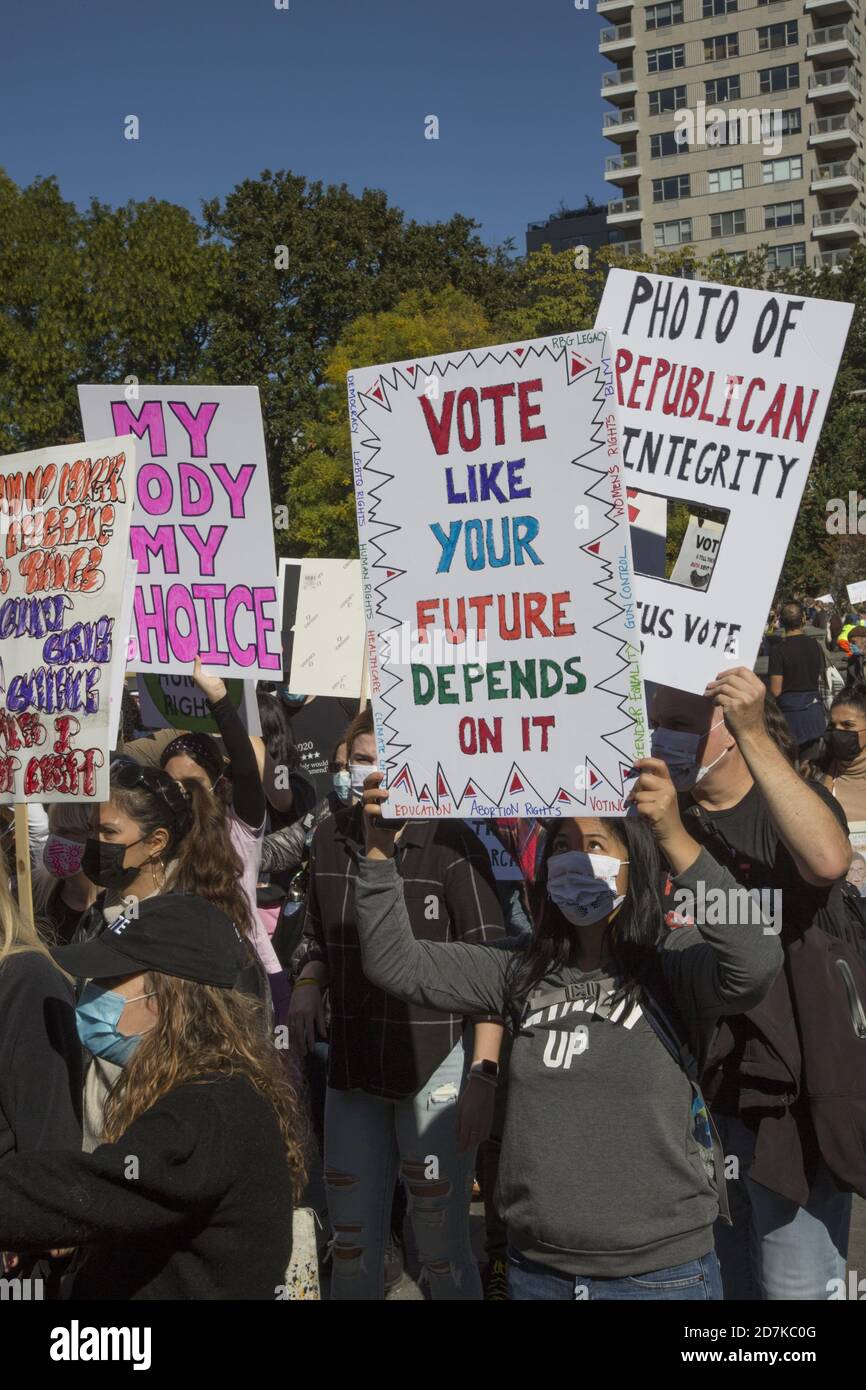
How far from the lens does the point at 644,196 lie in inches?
2776

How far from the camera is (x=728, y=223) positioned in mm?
68875

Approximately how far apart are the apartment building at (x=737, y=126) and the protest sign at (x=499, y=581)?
2648 inches

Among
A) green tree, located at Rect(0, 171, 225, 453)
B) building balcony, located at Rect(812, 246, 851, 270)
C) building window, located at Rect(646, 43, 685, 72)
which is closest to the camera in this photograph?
green tree, located at Rect(0, 171, 225, 453)

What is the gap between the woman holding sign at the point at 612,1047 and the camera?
279cm

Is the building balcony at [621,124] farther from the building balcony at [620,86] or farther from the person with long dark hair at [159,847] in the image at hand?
the person with long dark hair at [159,847]

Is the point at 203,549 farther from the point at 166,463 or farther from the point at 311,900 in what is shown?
the point at 311,900

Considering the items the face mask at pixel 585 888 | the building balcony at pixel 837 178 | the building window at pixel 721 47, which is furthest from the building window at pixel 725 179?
the face mask at pixel 585 888

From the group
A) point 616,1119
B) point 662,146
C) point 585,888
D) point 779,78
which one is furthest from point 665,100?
point 616,1119

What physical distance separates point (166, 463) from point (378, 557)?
1779 millimetres

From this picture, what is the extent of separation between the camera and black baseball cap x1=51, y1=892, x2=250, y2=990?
259 cm

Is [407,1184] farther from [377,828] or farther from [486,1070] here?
[377,828]

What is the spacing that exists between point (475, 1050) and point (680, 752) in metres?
0.99

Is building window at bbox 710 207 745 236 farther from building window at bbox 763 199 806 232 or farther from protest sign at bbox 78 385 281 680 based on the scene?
protest sign at bbox 78 385 281 680

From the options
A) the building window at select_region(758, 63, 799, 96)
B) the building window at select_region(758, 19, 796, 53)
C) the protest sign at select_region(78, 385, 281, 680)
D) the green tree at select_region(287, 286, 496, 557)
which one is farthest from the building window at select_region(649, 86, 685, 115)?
the protest sign at select_region(78, 385, 281, 680)
